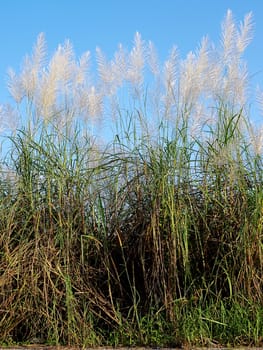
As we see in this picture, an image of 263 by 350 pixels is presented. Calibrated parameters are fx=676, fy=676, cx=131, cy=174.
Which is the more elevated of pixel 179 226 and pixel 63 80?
pixel 63 80

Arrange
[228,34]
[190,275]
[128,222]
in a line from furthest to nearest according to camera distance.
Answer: [228,34] → [128,222] → [190,275]

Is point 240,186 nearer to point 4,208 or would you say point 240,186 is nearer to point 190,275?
point 190,275

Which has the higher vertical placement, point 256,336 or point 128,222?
point 128,222

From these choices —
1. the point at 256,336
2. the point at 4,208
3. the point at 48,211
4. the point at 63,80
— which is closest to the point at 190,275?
the point at 256,336

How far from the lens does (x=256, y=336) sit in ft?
15.8

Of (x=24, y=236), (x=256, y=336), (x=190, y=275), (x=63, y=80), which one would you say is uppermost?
(x=63, y=80)

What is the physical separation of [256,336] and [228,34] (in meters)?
2.66

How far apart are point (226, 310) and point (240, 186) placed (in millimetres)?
989

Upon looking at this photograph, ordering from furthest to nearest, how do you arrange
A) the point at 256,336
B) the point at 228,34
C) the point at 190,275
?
the point at 228,34 → the point at 190,275 → the point at 256,336

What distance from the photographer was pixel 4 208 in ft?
18.2

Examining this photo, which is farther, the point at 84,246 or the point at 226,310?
the point at 84,246

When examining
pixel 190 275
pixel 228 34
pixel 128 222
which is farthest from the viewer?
pixel 228 34

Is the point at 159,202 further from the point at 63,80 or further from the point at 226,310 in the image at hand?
the point at 63,80

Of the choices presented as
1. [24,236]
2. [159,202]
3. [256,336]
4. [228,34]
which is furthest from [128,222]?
[228,34]
